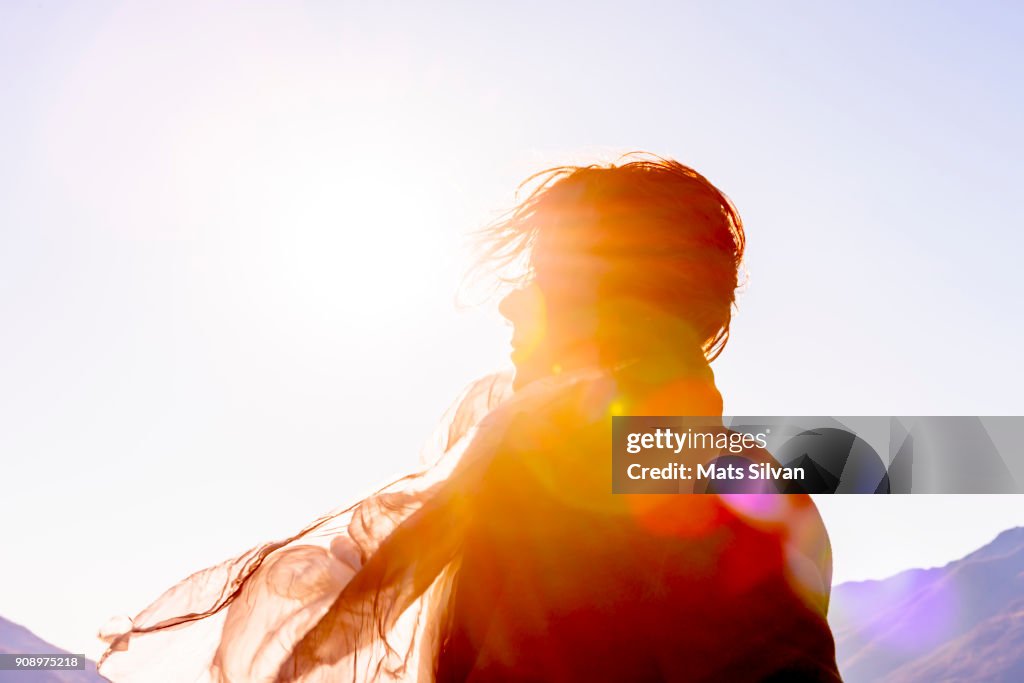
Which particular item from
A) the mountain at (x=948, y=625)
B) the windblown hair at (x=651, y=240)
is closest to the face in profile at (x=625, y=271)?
the windblown hair at (x=651, y=240)

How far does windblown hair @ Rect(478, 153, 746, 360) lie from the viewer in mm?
2545

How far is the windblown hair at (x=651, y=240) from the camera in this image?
2545 mm

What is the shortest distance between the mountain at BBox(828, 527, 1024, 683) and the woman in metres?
83.2

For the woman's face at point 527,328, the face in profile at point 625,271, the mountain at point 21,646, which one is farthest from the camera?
the mountain at point 21,646

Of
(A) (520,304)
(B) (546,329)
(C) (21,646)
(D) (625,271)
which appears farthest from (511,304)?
(C) (21,646)

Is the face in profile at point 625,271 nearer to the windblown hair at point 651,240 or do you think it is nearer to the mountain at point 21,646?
the windblown hair at point 651,240

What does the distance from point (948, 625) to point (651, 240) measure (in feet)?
360

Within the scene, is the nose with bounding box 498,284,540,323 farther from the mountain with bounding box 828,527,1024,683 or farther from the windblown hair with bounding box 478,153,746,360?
the mountain with bounding box 828,527,1024,683

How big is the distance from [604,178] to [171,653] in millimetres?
1843

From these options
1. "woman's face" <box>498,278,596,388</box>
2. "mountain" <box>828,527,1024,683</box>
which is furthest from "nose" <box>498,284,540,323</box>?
"mountain" <box>828,527,1024,683</box>

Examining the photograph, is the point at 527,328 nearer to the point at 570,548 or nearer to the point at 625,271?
the point at 625,271

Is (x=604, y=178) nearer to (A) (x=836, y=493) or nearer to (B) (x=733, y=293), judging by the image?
(B) (x=733, y=293)

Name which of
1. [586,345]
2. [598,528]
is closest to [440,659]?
[598,528]

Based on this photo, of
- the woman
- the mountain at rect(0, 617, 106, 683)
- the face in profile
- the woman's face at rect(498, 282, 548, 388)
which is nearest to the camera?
the woman
